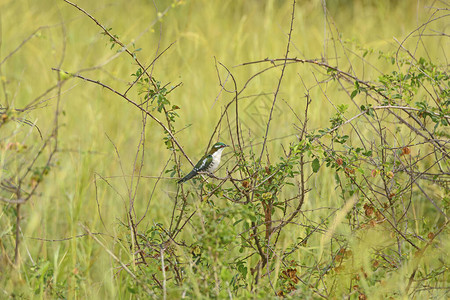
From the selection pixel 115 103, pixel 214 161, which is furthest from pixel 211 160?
pixel 115 103

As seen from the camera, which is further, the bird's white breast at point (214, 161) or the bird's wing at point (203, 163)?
the bird's white breast at point (214, 161)

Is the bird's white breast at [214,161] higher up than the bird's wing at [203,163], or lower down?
higher up

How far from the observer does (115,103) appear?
202 inches

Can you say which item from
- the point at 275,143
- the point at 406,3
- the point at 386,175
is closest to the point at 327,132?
the point at 386,175

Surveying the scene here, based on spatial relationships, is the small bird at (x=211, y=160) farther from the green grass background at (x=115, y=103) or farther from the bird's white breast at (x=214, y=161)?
the green grass background at (x=115, y=103)

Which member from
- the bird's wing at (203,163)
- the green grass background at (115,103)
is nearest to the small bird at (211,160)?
the bird's wing at (203,163)

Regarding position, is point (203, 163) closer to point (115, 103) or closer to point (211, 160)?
point (211, 160)

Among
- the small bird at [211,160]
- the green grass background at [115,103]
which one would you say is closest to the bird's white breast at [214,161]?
the small bird at [211,160]

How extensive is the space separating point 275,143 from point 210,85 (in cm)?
157

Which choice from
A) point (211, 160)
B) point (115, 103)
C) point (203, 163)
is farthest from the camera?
point (115, 103)

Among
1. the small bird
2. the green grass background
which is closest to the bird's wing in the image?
the small bird

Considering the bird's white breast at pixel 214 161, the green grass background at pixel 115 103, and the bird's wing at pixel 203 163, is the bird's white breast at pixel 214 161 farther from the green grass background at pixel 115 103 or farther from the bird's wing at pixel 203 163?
Result: the green grass background at pixel 115 103

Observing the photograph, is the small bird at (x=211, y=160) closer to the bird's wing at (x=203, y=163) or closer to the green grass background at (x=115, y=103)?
the bird's wing at (x=203, y=163)

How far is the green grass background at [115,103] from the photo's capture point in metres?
2.92
